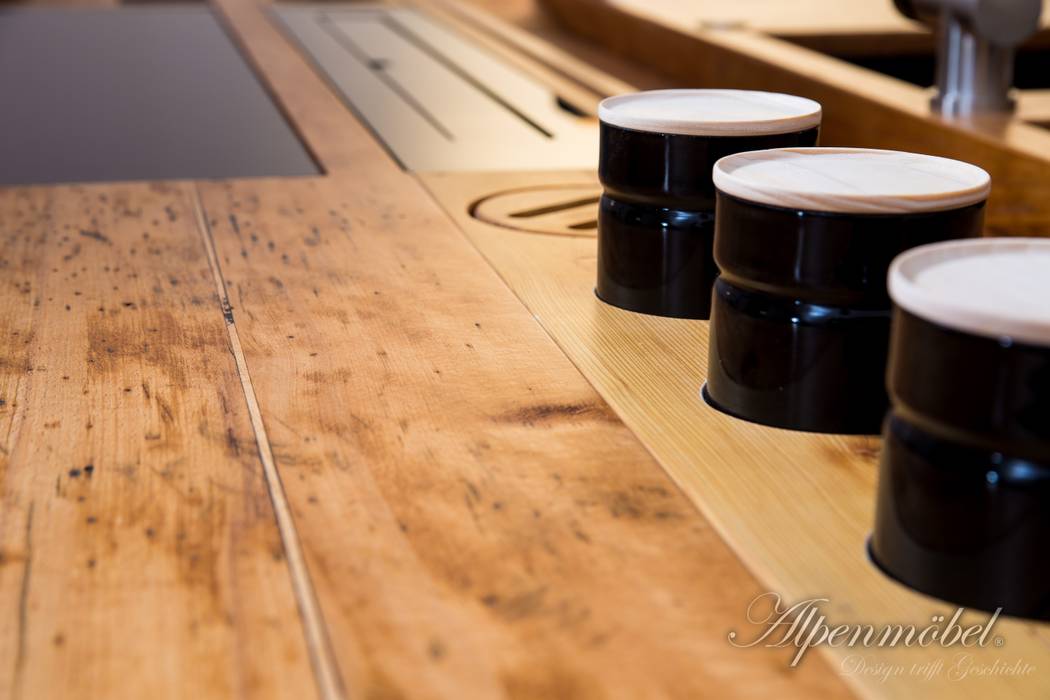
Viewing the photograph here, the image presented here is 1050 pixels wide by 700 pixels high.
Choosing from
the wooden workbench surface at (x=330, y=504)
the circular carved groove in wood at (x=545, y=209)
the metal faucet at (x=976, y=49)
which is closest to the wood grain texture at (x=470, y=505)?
the wooden workbench surface at (x=330, y=504)

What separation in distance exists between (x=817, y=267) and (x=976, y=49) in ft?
2.77

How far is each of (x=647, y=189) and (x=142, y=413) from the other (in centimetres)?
30

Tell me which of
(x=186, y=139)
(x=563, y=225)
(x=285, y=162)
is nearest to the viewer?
(x=563, y=225)

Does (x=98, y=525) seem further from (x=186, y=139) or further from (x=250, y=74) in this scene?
(x=250, y=74)

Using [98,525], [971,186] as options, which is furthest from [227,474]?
[971,186]

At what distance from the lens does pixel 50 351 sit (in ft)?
2.36

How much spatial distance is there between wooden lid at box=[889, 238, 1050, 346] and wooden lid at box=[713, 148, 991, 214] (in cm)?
6

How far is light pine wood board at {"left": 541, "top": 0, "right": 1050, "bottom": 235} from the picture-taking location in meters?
1.08

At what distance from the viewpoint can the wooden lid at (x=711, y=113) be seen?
70cm

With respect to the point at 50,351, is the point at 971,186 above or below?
above

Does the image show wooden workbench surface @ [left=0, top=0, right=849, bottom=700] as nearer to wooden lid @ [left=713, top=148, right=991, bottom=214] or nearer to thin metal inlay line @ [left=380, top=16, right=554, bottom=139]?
wooden lid @ [left=713, top=148, right=991, bottom=214]

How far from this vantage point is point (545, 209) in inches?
41.7

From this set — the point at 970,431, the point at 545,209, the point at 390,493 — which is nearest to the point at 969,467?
the point at 970,431
